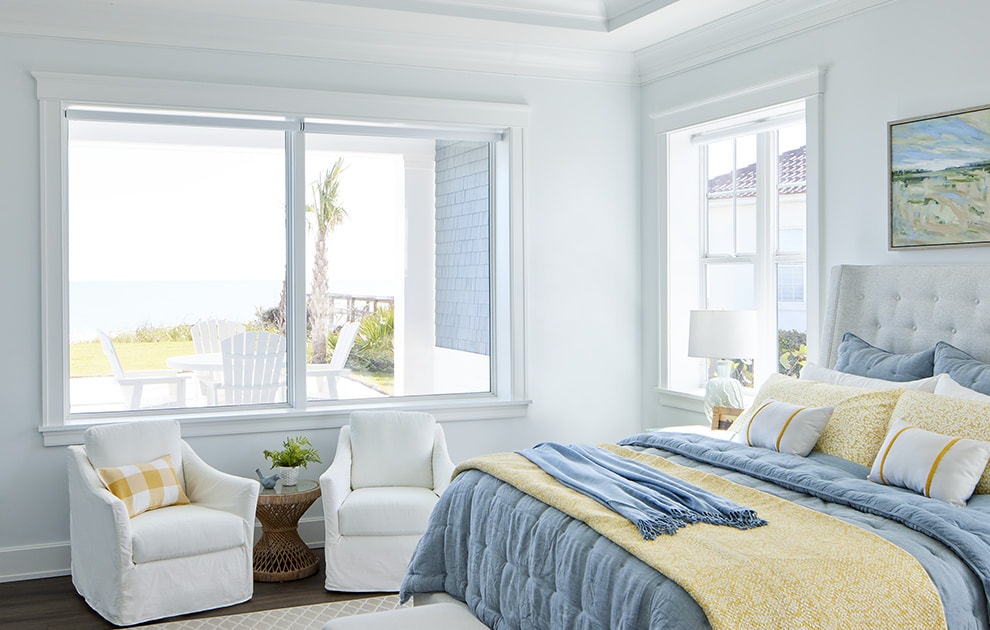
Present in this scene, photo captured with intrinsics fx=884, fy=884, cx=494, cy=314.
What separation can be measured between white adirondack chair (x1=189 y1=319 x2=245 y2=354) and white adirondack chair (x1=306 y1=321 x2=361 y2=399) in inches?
19.2

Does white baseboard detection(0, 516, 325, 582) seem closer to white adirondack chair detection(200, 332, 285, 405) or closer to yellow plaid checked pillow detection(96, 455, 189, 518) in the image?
yellow plaid checked pillow detection(96, 455, 189, 518)

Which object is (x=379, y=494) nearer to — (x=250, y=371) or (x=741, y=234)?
(x=250, y=371)

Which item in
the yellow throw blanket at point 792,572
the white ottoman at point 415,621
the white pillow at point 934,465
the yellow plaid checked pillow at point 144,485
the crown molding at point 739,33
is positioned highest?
the crown molding at point 739,33

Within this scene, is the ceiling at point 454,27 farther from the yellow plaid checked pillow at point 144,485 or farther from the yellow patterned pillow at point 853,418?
the yellow plaid checked pillow at point 144,485

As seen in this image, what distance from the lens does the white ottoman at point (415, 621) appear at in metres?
2.75

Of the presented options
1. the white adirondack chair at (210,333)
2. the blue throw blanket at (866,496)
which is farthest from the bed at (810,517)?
the white adirondack chair at (210,333)

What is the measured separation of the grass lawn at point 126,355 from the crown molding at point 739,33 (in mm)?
3198

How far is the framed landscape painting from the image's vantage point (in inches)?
138

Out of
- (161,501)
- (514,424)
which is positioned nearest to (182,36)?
(161,501)

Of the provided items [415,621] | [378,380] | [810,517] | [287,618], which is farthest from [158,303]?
[810,517]

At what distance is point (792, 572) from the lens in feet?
7.00

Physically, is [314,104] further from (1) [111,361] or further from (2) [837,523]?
(2) [837,523]

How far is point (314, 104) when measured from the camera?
4855 mm

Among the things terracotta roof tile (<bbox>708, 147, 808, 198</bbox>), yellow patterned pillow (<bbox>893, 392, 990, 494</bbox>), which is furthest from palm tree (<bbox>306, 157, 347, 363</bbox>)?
yellow patterned pillow (<bbox>893, 392, 990, 494</bbox>)
